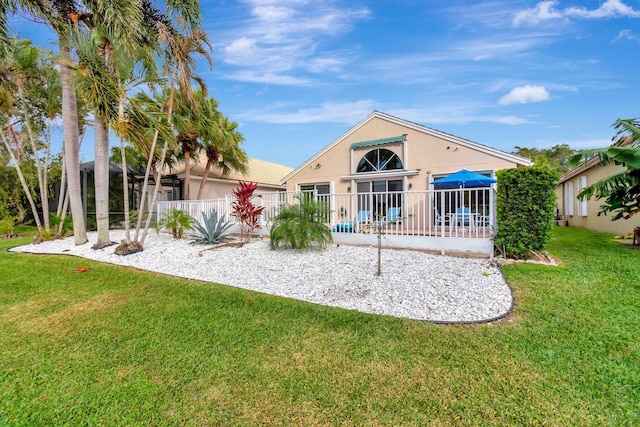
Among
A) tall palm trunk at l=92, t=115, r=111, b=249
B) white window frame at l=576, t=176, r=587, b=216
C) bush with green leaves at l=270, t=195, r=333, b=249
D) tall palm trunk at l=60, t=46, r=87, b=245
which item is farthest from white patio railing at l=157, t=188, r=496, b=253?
white window frame at l=576, t=176, r=587, b=216

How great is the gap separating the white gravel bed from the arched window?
265 inches

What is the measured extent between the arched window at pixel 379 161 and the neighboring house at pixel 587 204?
6775 millimetres

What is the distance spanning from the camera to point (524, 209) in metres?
6.32

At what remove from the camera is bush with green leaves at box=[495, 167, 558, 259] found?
614 centimetres

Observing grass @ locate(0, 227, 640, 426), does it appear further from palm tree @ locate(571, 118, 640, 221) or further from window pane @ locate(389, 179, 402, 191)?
window pane @ locate(389, 179, 402, 191)

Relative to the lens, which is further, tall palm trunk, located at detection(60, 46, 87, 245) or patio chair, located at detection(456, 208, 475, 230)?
tall palm trunk, located at detection(60, 46, 87, 245)

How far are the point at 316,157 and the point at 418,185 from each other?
5.72m

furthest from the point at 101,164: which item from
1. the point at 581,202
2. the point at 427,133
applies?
the point at 581,202

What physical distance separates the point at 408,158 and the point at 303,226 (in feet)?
25.4

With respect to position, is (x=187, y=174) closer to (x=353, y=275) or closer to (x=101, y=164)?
(x=101, y=164)

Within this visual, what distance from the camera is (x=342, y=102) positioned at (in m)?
15.6

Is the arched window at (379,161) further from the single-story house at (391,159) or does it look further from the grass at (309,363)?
the grass at (309,363)

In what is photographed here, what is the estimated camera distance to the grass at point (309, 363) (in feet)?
7.30

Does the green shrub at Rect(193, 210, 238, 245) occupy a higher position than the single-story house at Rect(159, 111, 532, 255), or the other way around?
the single-story house at Rect(159, 111, 532, 255)
